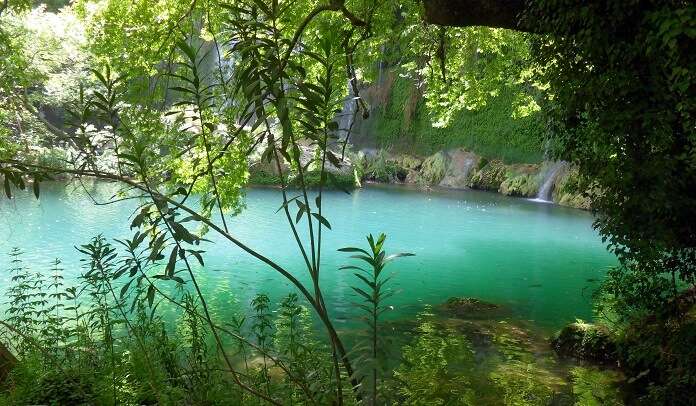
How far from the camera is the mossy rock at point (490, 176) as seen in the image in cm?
2306

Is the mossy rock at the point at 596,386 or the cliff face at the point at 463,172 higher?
the cliff face at the point at 463,172

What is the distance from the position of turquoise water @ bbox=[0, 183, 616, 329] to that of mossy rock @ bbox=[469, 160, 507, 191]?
116 inches

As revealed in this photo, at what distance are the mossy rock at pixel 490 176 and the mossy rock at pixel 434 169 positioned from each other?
1591 millimetres

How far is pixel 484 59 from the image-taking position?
30.7 ft

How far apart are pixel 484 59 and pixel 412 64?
1.26 m

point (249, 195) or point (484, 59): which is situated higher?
point (484, 59)

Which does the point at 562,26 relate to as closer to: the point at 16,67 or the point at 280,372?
the point at 280,372

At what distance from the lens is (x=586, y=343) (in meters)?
6.14

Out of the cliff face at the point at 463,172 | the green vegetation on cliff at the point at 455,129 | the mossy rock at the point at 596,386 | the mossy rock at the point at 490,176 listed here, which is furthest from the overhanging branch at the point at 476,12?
the mossy rock at the point at 490,176

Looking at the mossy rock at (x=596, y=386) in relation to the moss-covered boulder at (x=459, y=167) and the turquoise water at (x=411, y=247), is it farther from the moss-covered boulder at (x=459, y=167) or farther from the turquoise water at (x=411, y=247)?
the moss-covered boulder at (x=459, y=167)

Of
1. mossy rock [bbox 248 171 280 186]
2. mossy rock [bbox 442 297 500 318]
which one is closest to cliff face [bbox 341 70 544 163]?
mossy rock [bbox 248 171 280 186]

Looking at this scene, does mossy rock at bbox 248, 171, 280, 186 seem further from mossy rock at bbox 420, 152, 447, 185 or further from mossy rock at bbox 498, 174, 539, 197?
mossy rock at bbox 498, 174, 539, 197

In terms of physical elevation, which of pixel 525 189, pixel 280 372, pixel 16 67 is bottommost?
pixel 280 372

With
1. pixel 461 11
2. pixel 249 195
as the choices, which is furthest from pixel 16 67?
pixel 249 195
